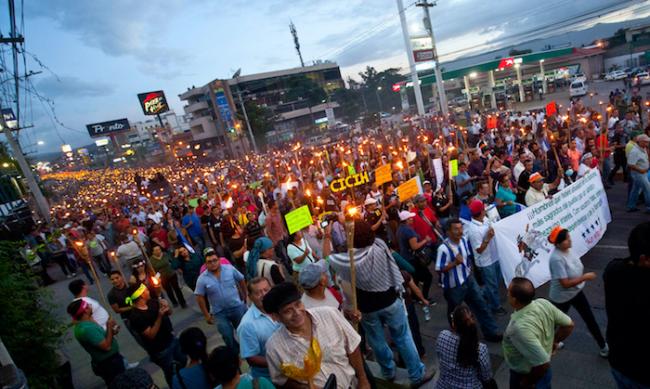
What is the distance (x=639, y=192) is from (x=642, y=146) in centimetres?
99

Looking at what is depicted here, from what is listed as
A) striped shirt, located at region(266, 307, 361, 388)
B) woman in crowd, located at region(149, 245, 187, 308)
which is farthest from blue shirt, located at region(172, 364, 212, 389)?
woman in crowd, located at region(149, 245, 187, 308)

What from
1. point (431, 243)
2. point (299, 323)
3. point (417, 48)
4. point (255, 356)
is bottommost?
point (431, 243)

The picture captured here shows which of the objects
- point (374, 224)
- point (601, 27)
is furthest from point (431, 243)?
point (601, 27)

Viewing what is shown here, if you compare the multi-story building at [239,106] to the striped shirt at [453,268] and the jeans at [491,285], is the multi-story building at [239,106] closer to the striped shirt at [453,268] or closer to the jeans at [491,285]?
the jeans at [491,285]

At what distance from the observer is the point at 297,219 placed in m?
5.80

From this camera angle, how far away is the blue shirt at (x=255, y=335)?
9.97 ft

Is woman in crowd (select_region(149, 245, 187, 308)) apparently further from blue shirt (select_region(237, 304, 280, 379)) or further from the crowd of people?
blue shirt (select_region(237, 304, 280, 379))

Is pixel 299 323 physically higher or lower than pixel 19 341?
higher

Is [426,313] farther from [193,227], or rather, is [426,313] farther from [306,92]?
[306,92]

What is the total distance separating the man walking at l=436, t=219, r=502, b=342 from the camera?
167 inches

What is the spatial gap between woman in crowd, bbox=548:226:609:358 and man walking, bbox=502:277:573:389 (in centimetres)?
92

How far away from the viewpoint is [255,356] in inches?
119

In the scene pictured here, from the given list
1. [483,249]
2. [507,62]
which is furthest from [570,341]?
[507,62]

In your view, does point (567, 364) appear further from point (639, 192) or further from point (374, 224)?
point (639, 192)
